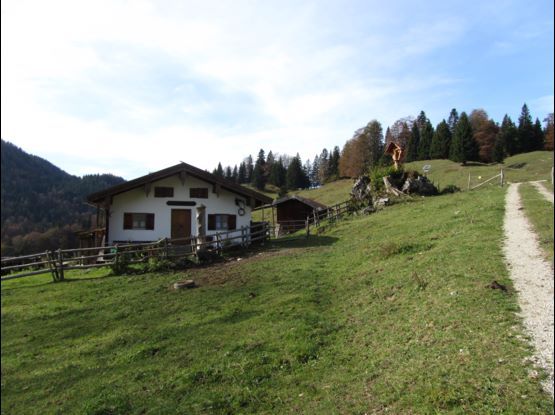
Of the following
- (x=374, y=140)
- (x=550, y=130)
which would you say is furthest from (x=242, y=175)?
(x=550, y=130)

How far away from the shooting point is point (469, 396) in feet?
17.4

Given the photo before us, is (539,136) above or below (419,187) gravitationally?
below

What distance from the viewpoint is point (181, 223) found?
26031mm

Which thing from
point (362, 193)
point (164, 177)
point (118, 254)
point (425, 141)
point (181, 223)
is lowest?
point (118, 254)

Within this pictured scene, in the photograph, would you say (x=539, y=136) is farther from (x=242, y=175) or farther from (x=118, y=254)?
(x=242, y=175)

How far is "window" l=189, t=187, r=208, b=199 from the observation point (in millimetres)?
26344

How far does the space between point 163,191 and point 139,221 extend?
2548mm

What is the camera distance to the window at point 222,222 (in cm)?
2645

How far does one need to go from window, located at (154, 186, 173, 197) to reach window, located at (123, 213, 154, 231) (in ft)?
4.79

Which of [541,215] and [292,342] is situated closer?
[292,342]

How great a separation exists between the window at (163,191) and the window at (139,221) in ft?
4.79

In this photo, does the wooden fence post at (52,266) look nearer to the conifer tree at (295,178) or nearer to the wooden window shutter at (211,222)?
the wooden window shutter at (211,222)

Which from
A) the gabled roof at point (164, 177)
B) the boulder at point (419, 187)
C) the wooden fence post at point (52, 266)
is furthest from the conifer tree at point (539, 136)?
the boulder at point (419, 187)

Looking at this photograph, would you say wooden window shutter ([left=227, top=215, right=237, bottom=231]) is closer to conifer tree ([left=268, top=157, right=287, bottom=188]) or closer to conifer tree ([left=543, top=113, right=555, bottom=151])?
conifer tree ([left=543, top=113, right=555, bottom=151])
